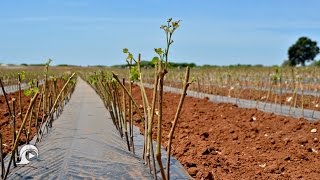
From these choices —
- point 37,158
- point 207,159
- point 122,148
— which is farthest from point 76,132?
point 207,159

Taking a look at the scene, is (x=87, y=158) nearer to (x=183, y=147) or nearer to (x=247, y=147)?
(x=183, y=147)

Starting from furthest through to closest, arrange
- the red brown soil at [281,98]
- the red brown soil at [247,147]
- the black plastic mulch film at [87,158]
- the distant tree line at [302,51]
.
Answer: the distant tree line at [302,51], the red brown soil at [281,98], the red brown soil at [247,147], the black plastic mulch film at [87,158]

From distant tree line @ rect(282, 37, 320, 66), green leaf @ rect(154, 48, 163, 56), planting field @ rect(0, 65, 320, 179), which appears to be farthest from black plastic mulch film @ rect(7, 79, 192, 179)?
distant tree line @ rect(282, 37, 320, 66)

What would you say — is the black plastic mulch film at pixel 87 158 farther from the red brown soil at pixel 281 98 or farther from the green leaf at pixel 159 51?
the red brown soil at pixel 281 98

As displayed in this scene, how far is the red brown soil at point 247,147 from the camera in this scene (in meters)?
4.41

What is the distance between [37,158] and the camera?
490cm

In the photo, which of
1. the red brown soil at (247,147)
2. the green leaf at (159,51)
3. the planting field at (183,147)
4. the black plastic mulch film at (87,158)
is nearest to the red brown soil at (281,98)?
the red brown soil at (247,147)

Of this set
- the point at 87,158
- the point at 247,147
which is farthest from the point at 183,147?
the point at 87,158

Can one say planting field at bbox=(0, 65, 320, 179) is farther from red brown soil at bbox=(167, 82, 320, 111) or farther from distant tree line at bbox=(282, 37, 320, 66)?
distant tree line at bbox=(282, 37, 320, 66)

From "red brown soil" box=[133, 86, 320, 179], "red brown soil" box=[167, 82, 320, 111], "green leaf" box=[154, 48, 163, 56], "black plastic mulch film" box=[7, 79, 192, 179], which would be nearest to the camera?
Result: "green leaf" box=[154, 48, 163, 56]

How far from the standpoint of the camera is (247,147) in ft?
18.7

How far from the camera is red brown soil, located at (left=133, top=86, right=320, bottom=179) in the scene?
173 inches

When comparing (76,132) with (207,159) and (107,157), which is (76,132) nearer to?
(107,157)

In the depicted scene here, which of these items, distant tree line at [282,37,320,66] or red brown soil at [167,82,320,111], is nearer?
red brown soil at [167,82,320,111]
